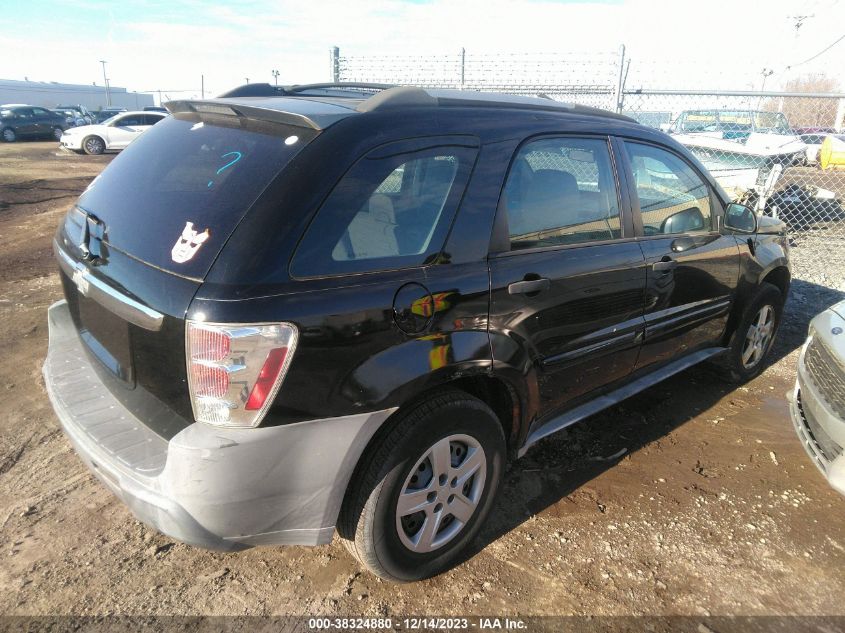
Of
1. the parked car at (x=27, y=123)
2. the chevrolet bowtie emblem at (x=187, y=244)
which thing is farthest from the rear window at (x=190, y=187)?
the parked car at (x=27, y=123)

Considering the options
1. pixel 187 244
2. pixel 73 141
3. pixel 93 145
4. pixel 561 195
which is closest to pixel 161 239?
pixel 187 244

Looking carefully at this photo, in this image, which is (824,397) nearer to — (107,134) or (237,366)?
(237,366)

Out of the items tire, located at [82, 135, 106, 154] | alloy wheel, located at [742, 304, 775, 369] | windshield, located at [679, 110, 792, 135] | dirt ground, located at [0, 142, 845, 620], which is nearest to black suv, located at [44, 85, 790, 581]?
dirt ground, located at [0, 142, 845, 620]

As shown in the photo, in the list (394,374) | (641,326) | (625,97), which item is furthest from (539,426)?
(625,97)

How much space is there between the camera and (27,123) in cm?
2758

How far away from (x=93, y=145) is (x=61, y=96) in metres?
54.5

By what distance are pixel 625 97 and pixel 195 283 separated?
22.4ft

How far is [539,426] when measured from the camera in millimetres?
2824

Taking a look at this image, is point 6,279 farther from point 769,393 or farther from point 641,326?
point 769,393

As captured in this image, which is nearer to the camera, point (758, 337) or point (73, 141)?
point (758, 337)

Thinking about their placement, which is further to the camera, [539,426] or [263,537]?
[539,426]

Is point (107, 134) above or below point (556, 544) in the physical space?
below

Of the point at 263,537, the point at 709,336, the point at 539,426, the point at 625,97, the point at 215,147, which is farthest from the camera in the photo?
the point at 625,97

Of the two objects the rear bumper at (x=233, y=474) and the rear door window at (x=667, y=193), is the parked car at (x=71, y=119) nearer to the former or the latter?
the rear door window at (x=667, y=193)
